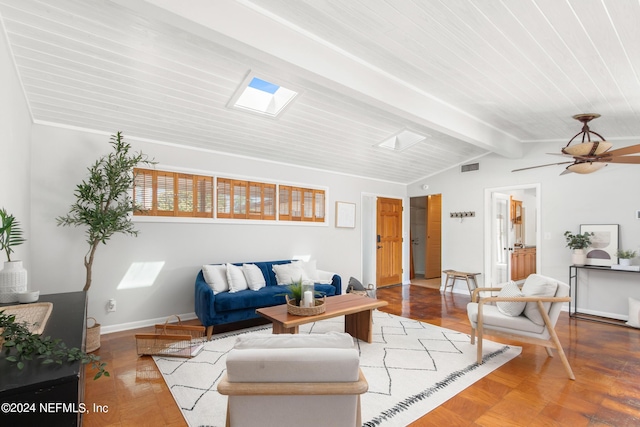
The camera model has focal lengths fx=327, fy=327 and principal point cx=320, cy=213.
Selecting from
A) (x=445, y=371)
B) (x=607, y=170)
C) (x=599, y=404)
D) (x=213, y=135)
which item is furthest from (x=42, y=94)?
(x=607, y=170)

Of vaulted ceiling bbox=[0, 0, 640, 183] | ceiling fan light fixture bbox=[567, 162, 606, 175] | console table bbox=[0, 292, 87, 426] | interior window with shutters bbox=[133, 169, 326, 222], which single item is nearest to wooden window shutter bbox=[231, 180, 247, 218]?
interior window with shutters bbox=[133, 169, 326, 222]

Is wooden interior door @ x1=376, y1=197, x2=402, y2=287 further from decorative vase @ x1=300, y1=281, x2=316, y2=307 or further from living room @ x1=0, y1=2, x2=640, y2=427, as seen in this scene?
decorative vase @ x1=300, y1=281, x2=316, y2=307

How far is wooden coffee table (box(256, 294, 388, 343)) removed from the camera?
10.1 feet

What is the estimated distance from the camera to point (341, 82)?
2.94m

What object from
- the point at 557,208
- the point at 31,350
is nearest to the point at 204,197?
the point at 31,350

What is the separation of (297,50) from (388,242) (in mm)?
5370

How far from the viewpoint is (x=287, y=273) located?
4.78m

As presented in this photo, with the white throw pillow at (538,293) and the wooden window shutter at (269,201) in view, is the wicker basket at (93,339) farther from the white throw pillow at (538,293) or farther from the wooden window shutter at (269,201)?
the white throw pillow at (538,293)

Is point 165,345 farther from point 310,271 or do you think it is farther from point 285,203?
point 285,203

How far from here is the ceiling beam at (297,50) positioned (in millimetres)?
2131

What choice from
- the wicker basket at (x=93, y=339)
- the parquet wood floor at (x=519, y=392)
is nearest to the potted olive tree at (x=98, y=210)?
the wicker basket at (x=93, y=339)

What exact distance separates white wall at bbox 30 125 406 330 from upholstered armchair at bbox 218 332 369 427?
324 centimetres

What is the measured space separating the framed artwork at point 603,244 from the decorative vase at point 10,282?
21.9 ft

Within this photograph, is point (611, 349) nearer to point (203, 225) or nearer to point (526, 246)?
point (526, 246)
